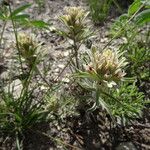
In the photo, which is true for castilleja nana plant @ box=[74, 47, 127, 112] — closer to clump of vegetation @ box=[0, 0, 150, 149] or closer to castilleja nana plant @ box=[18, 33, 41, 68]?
clump of vegetation @ box=[0, 0, 150, 149]

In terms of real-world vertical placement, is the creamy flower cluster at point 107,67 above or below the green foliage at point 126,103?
above

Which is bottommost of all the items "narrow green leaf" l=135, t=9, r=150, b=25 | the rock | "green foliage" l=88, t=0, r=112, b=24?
the rock

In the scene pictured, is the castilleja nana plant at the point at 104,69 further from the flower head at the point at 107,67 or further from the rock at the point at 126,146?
the rock at the point at 126,146

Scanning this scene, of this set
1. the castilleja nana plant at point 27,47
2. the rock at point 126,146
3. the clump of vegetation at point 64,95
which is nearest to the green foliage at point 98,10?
the clump of vegetation at point 64,95

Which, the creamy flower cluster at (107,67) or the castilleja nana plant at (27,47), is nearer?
the creamy flower cluster at (107,67)

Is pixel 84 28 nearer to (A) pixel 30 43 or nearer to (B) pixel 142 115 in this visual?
(A) pixel 30 43

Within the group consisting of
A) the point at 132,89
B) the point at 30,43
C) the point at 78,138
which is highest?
the point at 30,43

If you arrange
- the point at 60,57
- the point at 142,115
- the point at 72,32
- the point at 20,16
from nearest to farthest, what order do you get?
the point at 20,16
the point at 72,32
the point at 142,115
the point at 60,57

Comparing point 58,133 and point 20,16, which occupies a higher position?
point 20,16

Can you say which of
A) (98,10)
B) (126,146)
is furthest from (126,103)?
(98,10)

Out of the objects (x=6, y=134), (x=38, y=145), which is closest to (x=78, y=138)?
(x=38, y=145)

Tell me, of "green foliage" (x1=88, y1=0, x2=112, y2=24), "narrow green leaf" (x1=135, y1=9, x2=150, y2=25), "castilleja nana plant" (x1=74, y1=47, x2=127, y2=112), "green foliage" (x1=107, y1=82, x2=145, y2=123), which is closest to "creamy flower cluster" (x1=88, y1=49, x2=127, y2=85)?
"castilleja nana plant" (x1=74, y1=47, x2=127, y2=112)
